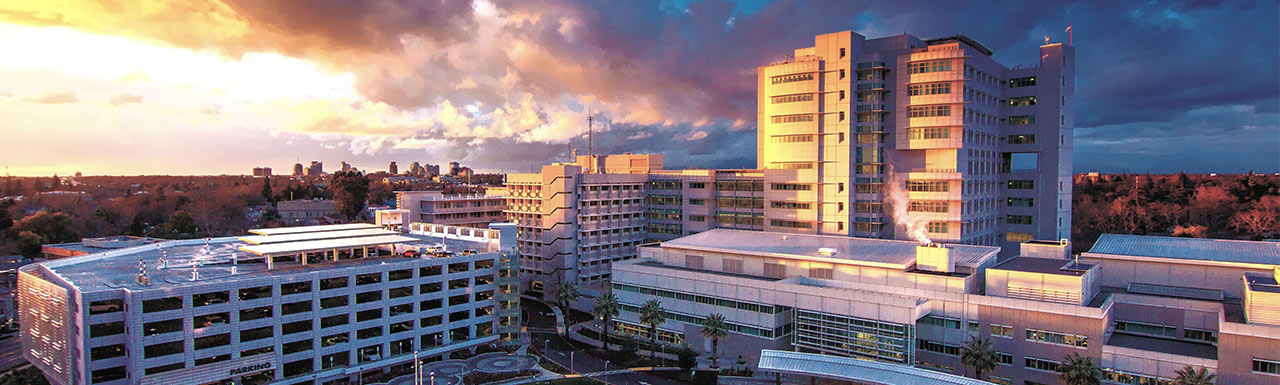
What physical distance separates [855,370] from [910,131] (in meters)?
53.5

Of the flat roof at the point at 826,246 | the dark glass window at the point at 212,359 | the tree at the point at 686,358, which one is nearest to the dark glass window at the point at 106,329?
the dark glass window at the point at 212,359

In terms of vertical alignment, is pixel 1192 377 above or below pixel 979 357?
above

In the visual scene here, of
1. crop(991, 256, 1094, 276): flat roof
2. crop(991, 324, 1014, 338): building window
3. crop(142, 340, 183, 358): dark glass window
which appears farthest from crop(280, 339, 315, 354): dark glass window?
crop(991, 256, 1094, 276): flat roof

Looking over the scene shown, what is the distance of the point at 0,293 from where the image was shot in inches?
3883

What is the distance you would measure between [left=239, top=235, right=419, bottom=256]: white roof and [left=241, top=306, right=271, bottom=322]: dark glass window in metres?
8.68

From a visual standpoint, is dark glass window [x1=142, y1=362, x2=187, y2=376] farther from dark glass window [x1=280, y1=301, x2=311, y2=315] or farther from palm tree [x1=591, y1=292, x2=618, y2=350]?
palm tree [x1=591, y1=292, x2=618, y2=350]

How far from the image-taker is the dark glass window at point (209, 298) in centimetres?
5929

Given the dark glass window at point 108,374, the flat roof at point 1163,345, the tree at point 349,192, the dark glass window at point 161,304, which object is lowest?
the dark glass window at point 108,374

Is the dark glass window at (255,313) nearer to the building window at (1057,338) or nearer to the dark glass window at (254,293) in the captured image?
the dark glass window at (254,293)

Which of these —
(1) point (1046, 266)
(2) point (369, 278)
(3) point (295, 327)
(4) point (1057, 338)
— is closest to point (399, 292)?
(2) point (369, 278)

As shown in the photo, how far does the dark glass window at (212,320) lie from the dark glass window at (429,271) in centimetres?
1882

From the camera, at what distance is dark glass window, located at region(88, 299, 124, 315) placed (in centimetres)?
5562

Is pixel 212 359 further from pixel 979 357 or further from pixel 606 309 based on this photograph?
pixel 979 357

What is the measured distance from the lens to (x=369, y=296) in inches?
2766
